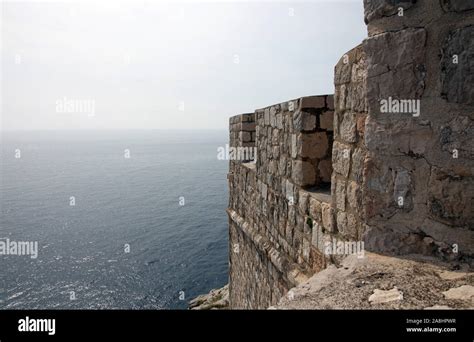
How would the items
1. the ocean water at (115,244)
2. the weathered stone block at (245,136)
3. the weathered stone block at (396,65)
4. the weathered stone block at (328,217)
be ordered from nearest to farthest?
the weathered stone block at (396,65)
the weathered stone block at (328,217)
the weathered stone block at (245,136)
the ocean water at (115,244)

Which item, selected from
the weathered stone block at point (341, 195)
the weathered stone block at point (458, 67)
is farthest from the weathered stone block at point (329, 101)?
the weathered stone block at point (458, 67)

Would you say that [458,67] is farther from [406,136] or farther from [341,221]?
[341,221]

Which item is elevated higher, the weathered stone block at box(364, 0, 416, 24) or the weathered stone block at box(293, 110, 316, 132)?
the weathered stone block at box(364, 0, 416, 24)

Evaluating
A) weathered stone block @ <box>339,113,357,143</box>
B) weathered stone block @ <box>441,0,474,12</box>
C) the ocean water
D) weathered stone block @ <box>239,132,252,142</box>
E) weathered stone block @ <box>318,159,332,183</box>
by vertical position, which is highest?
weathered stone block @ <box>441,0,474,12</box>

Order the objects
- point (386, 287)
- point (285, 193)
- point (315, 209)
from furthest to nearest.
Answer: point (285, 193)
point (315, 209)
point (386, 287)

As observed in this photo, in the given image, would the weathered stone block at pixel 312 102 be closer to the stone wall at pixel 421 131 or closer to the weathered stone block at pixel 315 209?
the weathered stone block at pixel 315 209

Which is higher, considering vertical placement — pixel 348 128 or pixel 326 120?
pixel 326 120

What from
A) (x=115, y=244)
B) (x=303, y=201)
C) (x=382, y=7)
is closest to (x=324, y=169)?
(x=303, y=201)

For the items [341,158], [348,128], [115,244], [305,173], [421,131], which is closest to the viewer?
[421,131]

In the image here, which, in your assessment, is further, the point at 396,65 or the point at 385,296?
the point at 396,65

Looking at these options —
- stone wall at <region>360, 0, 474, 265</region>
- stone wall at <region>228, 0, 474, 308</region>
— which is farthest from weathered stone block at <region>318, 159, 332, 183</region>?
stone wall at <region>360, 0, 474, 265</region>

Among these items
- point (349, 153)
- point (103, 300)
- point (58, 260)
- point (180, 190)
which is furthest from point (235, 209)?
point (180, 190)

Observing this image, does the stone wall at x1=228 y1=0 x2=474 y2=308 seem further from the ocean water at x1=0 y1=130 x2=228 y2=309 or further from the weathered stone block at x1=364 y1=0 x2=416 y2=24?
the ocean water at x1=0 y1=130 x2=228 y2=309
